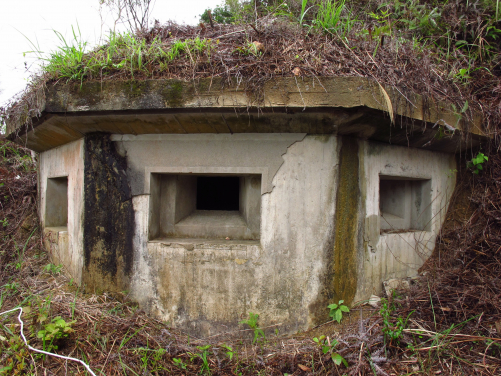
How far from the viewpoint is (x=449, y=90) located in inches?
120

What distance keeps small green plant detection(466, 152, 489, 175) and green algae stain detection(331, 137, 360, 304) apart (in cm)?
172

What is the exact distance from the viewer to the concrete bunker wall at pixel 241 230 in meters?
2.77

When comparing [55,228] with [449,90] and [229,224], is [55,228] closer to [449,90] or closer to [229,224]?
[229,224]

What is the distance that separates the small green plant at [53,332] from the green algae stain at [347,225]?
231cm

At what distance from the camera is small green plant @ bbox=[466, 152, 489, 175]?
342 centimetres

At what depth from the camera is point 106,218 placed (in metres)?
2.94

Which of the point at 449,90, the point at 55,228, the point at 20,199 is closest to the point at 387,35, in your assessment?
the point at 449,90

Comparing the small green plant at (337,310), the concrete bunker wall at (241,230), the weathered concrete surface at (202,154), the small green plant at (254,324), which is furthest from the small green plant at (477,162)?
the small green plant at (254,324)

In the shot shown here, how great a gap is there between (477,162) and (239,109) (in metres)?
2.96

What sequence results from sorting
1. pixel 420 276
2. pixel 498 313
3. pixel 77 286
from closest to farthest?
pixel 498 313 → pixel 77 286 → pixel 420 276

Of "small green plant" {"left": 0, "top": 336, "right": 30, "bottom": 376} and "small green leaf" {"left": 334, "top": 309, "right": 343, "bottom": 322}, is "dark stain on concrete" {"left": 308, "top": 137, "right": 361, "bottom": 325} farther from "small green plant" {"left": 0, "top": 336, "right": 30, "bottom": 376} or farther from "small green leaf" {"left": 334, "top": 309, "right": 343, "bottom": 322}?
"small green plant" {"left": 0, "top": 336, "right": 30, "bottom": 376}

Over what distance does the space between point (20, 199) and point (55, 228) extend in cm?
128

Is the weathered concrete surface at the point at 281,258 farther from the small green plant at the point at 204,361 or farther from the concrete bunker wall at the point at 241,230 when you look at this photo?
the small green plant at the point at 204,361

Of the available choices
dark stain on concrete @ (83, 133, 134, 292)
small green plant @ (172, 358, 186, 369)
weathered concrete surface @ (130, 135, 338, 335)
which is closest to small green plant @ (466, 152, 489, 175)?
weathered concrete surface @ (130, 135, 338, 335)
